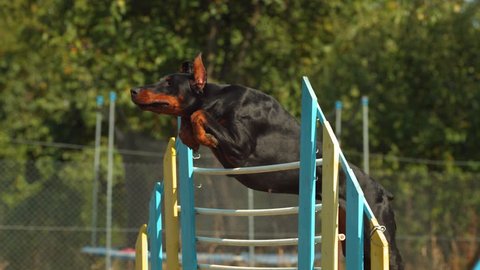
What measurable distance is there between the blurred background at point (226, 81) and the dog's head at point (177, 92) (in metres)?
2.82

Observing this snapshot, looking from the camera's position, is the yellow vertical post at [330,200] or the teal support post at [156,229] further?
the teal support post at [156,229]

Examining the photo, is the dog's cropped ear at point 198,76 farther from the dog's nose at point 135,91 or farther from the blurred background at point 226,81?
the blurred background at point 226,81

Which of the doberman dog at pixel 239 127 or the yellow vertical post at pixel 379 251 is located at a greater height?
the doberman dog at pixel 239 127

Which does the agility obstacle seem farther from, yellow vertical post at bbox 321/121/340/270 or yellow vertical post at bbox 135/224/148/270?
yellow vertical post at bbox 135/224/148/270

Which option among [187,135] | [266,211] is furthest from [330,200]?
[187,135]

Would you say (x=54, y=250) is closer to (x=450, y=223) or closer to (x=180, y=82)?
(x=450, y=223)

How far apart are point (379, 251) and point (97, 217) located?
22.9 ft

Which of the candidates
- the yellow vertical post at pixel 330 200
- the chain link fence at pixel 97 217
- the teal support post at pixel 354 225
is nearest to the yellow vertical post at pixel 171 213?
the yellow vertical post at pixel 330 200

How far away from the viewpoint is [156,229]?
18.1 ft

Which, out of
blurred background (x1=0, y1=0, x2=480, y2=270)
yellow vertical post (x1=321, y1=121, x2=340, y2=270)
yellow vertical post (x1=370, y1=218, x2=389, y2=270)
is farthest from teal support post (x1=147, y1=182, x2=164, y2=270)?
blurred background (x1=0, y1=0, x2=480, y2=270)

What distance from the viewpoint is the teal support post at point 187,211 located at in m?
5.24

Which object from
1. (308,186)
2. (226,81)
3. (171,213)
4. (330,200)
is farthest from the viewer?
(226,81)

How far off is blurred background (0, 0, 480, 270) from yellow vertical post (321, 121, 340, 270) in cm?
335

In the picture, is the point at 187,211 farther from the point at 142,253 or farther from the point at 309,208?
the point at 309,208
